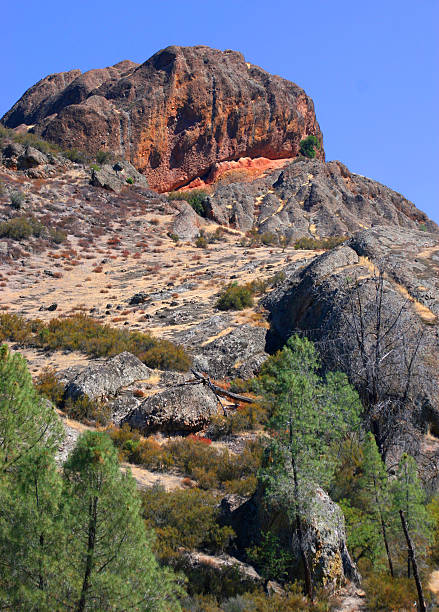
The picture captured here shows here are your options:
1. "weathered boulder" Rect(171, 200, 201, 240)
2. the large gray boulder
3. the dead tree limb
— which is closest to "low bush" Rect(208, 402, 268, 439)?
the dead tree limb

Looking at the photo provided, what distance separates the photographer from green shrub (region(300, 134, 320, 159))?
202 ft

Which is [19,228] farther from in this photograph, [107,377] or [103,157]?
[107,377]

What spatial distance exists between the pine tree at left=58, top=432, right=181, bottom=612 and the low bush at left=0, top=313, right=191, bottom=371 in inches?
438

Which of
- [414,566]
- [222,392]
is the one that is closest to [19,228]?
[222,392]

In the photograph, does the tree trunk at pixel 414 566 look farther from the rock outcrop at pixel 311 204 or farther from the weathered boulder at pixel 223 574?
the rock outcrop at pixel 311 204

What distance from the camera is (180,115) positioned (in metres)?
54.3

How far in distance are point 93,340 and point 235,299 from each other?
718cm

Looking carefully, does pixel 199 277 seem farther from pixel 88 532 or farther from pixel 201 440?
pixel 88 532

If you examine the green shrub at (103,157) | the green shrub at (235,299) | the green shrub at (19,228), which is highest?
the green shrub at (103,157)

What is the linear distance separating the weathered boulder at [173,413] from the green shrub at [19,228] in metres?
23.8

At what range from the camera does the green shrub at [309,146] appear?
61.6m

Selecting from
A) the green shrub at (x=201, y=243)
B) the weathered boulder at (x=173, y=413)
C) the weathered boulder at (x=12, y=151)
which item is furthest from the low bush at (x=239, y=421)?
the weathered boulder at (x=12, y=151)

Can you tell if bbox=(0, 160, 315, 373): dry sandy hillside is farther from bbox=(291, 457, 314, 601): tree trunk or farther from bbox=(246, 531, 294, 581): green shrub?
bbox=(291, 457, 314, 601): tree trunk

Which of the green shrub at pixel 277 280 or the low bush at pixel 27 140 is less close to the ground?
the low bush at pixel 27 140
